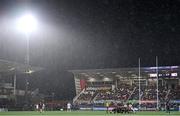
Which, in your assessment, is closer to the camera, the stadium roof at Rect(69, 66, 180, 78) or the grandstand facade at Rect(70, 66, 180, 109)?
the grandstand facade at Rect(70, 66, 180, 109)

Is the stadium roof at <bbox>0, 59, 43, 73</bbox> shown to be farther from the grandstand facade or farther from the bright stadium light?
the bright stadium light

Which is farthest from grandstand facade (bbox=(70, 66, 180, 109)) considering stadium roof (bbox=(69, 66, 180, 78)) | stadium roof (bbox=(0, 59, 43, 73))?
stadium roof (bbox=(0, 59, 43, 73))

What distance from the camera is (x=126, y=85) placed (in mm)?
79375

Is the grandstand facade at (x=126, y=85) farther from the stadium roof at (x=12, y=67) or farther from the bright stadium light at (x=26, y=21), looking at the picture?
the bright stadium light at (x=26, y=21)

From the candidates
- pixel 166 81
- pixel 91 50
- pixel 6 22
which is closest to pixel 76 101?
pixel 91 50

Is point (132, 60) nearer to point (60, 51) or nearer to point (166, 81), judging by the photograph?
point (166, 81)

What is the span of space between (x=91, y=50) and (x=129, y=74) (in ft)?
30.1

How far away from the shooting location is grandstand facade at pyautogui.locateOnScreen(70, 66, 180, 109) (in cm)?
7081

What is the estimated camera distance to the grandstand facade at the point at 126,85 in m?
70.8

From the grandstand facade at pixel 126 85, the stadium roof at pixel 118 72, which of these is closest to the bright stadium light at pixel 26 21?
the grandstand facade at pixel 126 85

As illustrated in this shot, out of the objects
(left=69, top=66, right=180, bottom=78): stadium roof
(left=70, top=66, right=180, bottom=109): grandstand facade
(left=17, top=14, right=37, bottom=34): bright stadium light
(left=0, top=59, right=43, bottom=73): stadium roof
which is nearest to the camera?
(left=17, top=14, right=37, bottom=34): bright stadium light

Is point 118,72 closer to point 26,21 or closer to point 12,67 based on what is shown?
point 12,67

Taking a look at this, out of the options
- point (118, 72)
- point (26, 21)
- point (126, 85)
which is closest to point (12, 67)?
point (118, 72)

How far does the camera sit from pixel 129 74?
7681cm
